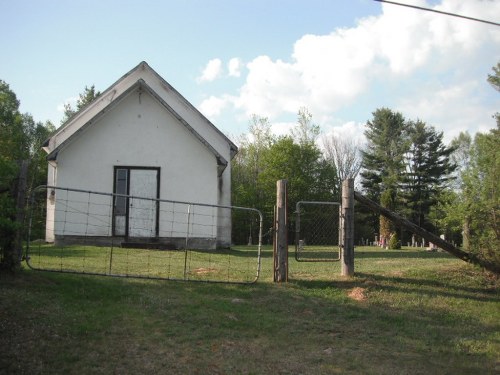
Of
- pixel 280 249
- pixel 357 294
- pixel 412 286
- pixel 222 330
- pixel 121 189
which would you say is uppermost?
pixel 121 189

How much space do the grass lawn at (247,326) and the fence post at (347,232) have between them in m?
0.31

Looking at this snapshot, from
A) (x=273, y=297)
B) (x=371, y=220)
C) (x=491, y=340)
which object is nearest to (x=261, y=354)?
(x=273, y=297)

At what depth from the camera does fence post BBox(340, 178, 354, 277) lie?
9.98m

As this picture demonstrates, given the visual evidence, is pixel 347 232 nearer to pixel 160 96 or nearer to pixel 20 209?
pixel 20 209

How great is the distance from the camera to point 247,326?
23.4 feet

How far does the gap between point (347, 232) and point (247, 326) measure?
371cm

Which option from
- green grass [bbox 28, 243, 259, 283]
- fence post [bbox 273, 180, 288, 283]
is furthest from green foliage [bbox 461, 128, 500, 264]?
green grass [bbox 28, 243, 259, 283]

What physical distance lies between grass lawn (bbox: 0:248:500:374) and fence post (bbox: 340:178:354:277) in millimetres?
308

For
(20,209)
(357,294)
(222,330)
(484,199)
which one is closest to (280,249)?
(357,294)

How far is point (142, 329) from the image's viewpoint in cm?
655

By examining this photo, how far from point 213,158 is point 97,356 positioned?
41.5 feet

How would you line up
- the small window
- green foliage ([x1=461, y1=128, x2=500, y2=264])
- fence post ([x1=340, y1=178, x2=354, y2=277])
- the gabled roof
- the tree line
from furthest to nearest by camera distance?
1. the tree line
2. the gabled roof
3. the small window
4. green foliage ([x1=461, y1=128, x2=500, y2=264])
5. fence post ([x1=340, y1=178, x2=354, y2=277])

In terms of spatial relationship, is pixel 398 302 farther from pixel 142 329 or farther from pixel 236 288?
pixel 142 329

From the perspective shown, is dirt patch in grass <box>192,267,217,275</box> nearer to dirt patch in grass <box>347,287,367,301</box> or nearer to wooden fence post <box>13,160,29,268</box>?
dirt patch in grass <box>347,287,367,301</box>
